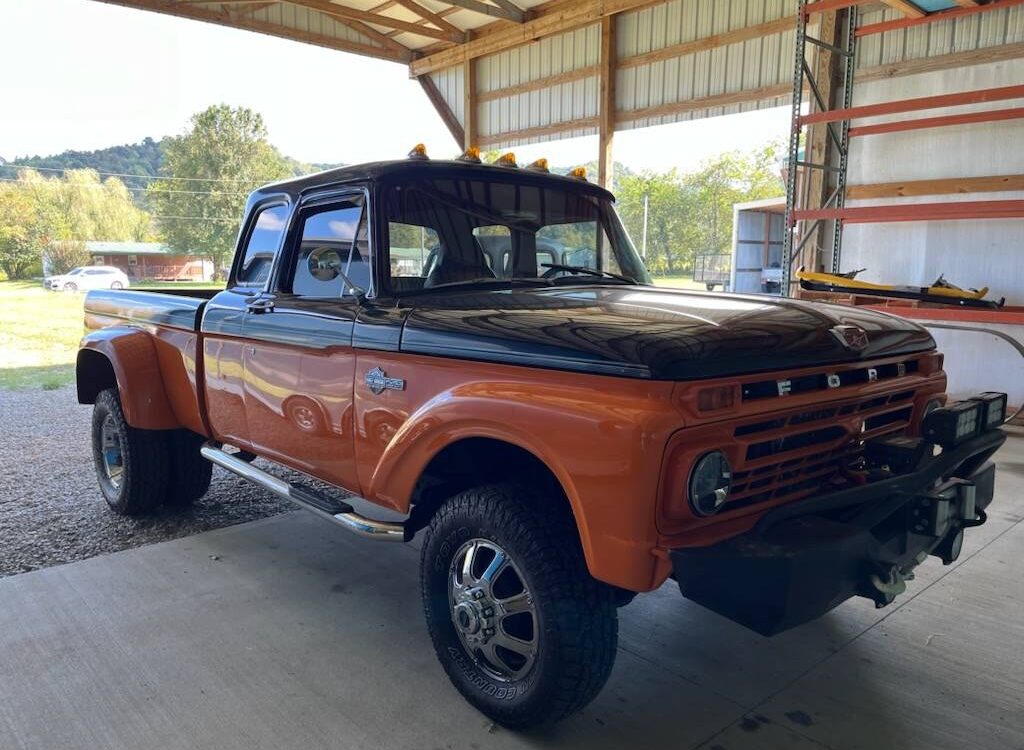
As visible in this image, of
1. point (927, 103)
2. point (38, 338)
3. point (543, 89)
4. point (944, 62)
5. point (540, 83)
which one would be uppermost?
point (540, 83)

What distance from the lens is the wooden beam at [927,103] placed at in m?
6.58

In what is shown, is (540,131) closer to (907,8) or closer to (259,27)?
(259,27)

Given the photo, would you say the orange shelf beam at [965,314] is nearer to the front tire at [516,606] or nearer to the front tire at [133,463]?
the front tire at [516,606]

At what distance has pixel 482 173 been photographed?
329 centimetres

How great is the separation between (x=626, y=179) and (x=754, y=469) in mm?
53692

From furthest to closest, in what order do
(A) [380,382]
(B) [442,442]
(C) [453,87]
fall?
(C) [453,87] < (A) [380,382] < (B) [442,442]

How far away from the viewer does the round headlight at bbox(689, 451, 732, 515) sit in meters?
2.00

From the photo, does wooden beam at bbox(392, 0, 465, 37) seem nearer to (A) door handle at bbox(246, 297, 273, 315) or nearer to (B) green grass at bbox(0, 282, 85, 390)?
(B) green grass at bbox(0, 282, 85, 390)

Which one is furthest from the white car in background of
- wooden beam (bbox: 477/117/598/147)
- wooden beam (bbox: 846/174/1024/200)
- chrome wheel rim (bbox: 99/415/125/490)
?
wooden beam (bbox: 846/174/1024/200)

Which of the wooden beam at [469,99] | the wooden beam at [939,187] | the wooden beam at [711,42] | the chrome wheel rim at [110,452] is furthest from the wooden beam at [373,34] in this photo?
the chrome wheel rim at [110,452]

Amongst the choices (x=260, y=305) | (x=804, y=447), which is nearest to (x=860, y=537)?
(x=804, y=447)

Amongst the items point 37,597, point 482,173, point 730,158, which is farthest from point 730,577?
point 730,158

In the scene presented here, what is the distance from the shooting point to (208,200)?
138 ft

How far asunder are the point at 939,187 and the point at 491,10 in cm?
738
